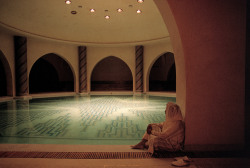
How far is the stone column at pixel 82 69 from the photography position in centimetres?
1182

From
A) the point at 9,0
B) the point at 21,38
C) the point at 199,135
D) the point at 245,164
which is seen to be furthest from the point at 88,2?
the point at 245,164

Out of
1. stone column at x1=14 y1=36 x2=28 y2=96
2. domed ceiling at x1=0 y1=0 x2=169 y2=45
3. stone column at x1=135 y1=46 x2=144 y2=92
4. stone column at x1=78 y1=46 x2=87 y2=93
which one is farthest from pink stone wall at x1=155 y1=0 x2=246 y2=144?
stone column at x1=78 y1=46 x2=87 y2=93

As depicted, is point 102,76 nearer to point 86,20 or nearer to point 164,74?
point 164,74

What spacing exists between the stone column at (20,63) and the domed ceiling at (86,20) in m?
0.80

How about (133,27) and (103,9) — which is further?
(133,27)

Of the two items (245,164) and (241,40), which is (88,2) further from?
(245,164)

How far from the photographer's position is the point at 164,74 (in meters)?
15.0

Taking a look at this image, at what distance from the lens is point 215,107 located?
90.1 inches

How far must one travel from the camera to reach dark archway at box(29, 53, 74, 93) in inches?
556

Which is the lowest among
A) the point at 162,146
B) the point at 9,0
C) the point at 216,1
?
the point at 162,146

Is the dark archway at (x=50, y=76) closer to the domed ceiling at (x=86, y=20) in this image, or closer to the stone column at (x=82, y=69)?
the stone column at (x=82, y=69)

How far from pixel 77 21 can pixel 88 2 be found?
6.79ft

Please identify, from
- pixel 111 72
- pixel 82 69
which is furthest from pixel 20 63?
pixel 111 72

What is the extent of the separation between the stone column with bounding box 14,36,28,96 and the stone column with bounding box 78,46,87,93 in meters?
3.41
